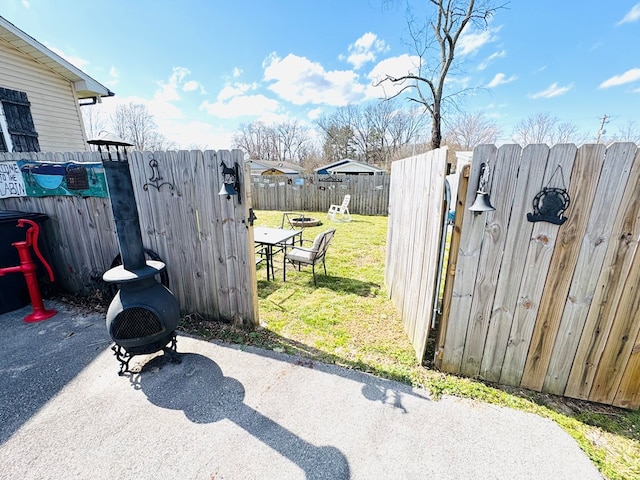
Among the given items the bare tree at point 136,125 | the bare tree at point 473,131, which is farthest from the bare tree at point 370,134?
the bare tree at point 136,125

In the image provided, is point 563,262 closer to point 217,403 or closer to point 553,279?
point 553,279

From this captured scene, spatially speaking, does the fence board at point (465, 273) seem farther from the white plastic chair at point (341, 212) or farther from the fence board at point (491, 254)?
the white plastic chair at point (341, 212)

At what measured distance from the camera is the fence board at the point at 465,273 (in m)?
1.91

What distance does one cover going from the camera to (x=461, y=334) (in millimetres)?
2279

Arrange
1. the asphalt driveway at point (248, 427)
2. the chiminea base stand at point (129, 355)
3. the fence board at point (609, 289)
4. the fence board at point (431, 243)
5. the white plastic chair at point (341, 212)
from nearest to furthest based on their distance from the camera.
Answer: the asphalt driveway at point (248, 427) → the fence board at point (609, 289) → the fence board at point (431, 243) → the chiminea base stand at point (129, 355) → the white plastic chair at point (341, 212)

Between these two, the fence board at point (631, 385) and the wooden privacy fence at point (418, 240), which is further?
the wooden privacy fence at point (418, 240)

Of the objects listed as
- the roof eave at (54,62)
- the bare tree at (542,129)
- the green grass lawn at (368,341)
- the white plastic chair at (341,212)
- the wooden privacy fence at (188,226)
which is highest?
the bare tree at (542,129)

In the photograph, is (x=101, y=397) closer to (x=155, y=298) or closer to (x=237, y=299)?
(x=155, y=298)

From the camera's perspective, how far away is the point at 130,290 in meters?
2.23

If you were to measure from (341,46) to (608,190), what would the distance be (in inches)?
763

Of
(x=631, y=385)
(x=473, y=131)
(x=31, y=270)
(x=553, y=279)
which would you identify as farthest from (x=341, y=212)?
(x=473, y=131)

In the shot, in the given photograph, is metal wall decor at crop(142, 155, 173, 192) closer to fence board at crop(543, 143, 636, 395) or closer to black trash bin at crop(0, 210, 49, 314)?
black trash bin at crop(0, 210, 49, 314)

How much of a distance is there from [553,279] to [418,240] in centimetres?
110

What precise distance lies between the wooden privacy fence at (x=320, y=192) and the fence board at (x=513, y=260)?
1031cm
